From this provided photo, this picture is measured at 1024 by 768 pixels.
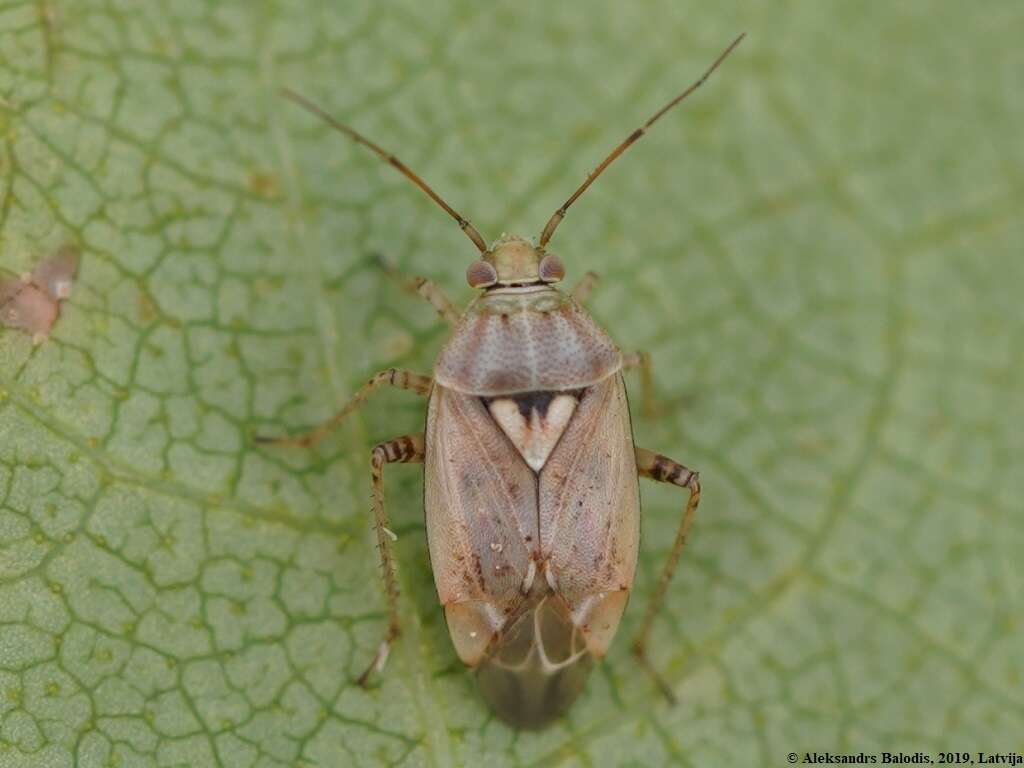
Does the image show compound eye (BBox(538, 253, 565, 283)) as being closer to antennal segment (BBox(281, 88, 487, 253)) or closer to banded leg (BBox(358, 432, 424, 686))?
antennal segment (BBox(281, 88, 487, 253))

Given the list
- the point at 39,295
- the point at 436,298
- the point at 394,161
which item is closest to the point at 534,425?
the point at 436,298

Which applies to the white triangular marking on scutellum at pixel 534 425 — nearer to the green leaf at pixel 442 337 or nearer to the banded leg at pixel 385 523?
the banded leg at pixel 385 523

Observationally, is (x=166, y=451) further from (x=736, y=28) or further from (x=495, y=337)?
(x=736, y=28)

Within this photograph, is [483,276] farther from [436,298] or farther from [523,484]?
[523,484]

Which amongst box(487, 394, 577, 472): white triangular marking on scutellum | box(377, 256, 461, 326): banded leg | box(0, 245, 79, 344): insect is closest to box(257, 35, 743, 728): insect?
box(487, 394, 577, 472): white triangular marking on scutellum

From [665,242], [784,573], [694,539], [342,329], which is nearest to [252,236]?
[342,329]
